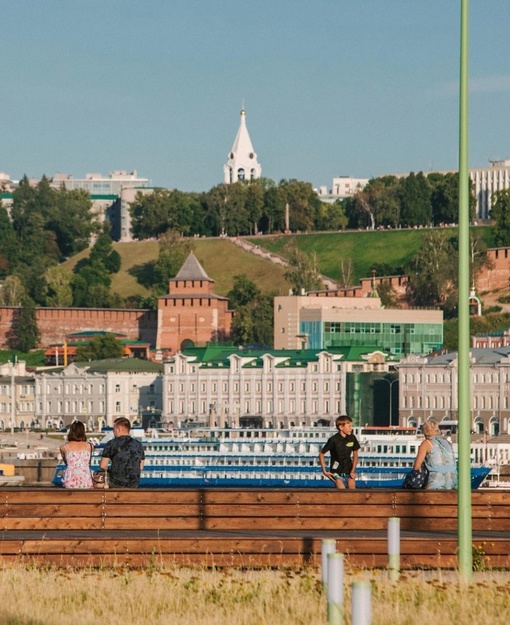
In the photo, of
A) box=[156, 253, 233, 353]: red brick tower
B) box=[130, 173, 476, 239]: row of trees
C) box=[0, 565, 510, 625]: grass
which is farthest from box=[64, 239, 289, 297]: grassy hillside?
box=[0, 565, 510, 625]: grass

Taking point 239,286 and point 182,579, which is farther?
point 239,286

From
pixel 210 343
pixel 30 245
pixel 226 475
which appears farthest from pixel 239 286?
pixel 226 475

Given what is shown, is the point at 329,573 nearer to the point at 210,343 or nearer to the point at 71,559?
the point at 71,559

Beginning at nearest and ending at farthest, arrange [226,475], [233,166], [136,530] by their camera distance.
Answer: [136,530], [226,475], [233,166]

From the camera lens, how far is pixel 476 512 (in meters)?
17.4

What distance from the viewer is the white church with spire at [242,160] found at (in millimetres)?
195250

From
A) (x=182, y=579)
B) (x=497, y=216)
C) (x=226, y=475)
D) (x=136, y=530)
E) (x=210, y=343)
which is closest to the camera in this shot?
(x=182, y=579)

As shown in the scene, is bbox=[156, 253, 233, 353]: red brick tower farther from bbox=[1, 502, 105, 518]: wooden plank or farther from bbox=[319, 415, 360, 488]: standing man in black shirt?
bbox=[1, 502, 105, 518]: wooden plank

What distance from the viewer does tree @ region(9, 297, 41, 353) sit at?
131750mm

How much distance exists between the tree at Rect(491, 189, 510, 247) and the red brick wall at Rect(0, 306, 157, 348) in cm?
2274

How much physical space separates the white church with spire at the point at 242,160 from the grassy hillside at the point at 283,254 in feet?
160

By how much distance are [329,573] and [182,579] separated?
3.62 meters

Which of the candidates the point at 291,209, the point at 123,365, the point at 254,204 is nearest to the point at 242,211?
the point at 254,204

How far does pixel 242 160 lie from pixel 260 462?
124161 millimetres
